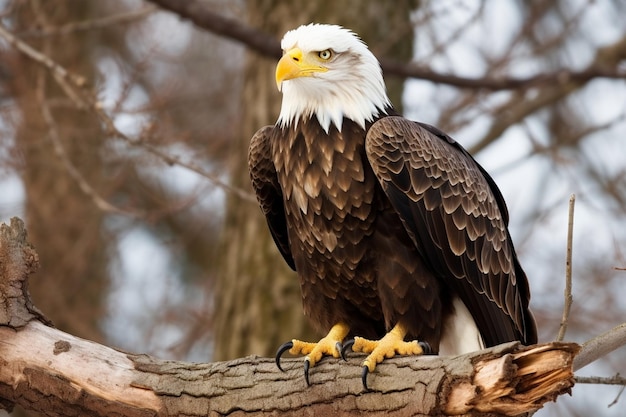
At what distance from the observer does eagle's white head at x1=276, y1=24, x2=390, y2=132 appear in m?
4.84

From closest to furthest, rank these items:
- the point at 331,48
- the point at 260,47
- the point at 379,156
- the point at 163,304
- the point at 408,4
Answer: the point at 379,156 → the point at 331,48 → the point at 260,47 → the point at 408,4 → the point at 163,304

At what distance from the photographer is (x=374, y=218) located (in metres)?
4.70

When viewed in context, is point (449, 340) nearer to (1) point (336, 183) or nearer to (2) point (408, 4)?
(1) point (336, 183)

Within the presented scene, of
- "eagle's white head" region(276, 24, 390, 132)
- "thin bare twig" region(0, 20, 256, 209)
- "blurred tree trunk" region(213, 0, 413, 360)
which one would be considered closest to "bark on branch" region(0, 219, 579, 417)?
"thin bare twig" region(0, 20, 256, 209)

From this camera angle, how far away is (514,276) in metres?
5.18

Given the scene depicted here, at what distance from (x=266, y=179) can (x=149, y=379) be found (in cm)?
150

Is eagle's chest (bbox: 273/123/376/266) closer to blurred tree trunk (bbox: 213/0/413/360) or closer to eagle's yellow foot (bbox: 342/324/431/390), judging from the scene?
eagle's yellow foot (bbox: 342/324/431/390)

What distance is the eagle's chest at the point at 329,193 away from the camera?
4.65 metres

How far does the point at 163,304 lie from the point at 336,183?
15.8 feet

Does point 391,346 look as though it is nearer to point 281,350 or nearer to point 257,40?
point 281,350

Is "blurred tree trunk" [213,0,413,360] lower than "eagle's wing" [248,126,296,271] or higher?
higher

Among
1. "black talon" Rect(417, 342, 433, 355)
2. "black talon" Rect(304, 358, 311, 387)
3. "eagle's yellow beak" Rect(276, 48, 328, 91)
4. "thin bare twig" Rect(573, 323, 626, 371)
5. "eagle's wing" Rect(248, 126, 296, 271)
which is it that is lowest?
"thin bare twig" Rect(573, 323, 626, 371)

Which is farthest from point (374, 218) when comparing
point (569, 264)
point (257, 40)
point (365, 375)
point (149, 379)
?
point (257, 40)

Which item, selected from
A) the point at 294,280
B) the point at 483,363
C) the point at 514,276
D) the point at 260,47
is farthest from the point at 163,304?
the point at 483,363
